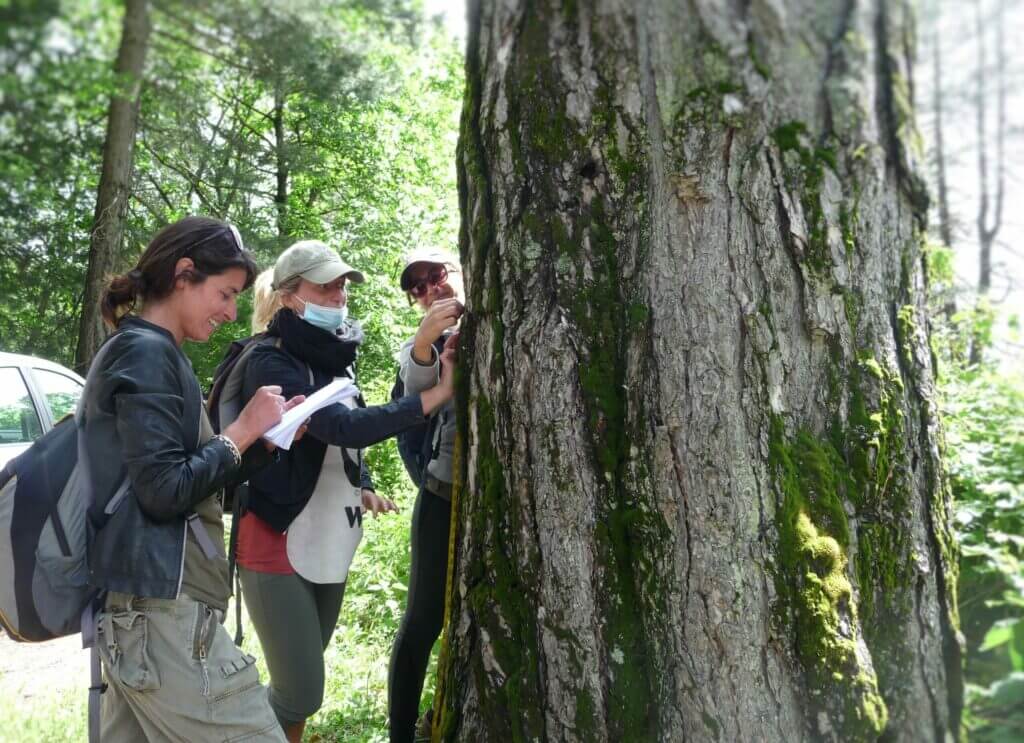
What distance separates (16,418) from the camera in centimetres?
601

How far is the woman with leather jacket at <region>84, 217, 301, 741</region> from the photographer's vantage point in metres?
2.11

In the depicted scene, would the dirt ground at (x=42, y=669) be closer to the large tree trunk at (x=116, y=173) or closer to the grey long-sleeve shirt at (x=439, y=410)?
the grey long-sleeve shirt at (x=439, y=410)

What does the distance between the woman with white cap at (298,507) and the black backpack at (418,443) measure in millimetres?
190

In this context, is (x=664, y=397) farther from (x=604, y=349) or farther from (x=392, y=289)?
(x=392, y=289)

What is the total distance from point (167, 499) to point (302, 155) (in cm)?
112

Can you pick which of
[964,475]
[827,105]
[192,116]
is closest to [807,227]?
[827,105]

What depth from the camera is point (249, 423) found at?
7.97 ft

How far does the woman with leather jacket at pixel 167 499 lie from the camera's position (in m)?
2.11

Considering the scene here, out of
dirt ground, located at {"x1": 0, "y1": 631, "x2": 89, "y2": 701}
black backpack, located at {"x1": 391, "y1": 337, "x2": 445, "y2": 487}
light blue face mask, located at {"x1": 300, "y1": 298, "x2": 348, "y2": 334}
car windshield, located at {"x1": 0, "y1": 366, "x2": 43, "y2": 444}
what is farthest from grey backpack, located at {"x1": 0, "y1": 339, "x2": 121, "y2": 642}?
car windshield, located at {"x1": 0, "y1": 366, "x2": 43, "y2": 444}

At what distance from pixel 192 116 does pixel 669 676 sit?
169cm

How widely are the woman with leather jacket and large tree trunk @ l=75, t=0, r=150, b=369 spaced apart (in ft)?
0.22

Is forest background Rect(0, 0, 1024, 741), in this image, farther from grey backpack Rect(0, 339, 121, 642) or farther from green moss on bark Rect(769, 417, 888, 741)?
grey backpack Rect(0, 339, 121, 642)

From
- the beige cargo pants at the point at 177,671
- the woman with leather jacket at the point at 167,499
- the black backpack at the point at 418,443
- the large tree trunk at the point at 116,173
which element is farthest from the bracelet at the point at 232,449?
the black backpack at the point at 418,443

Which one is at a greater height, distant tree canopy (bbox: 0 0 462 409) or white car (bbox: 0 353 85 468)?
distant tree canopy (bbox: 0 0 462 409)
